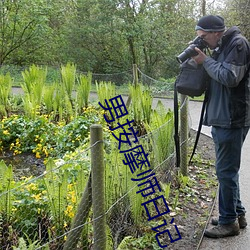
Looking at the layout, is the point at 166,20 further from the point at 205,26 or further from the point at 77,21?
the point at 205,26

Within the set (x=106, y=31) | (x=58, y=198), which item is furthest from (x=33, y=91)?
Answer: (x=106, y=31)

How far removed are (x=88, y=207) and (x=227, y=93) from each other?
1.43 metres

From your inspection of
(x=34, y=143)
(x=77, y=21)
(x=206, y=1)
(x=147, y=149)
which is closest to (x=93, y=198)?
(x=147, y=149)

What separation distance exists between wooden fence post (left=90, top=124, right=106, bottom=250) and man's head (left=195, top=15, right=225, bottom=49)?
1289 mm

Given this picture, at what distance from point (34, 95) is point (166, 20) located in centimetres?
1145

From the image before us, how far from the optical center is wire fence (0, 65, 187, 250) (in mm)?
2531

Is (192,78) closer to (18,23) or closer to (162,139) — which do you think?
(162,139)

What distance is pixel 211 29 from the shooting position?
2.96 metres

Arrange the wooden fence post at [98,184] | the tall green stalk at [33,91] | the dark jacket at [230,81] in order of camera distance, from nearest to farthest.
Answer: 1. the wooden fence post at [98,184]
2. the dark jacket at [230,81]
3. the tall green stalk at [33,91]

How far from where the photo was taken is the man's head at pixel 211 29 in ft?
9.70

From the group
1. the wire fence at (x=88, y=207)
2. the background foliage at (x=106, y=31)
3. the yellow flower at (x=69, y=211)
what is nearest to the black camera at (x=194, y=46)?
the wire fence at (x=88, y=207)

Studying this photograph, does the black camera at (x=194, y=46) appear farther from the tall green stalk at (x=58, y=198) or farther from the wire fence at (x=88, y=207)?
the tall green stalk at (x=58, y=198)

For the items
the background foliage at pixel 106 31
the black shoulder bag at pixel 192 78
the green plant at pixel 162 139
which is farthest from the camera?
the background foliage at pixel 106 31

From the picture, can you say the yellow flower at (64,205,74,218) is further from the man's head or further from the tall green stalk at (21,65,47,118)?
the tall green stalk at (21,65,47,118)
